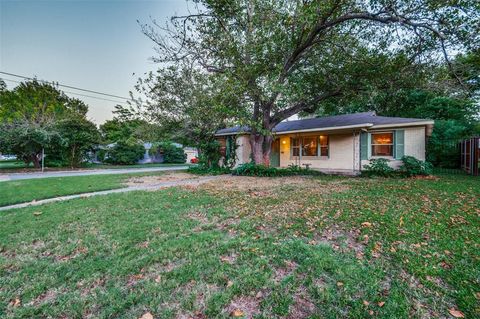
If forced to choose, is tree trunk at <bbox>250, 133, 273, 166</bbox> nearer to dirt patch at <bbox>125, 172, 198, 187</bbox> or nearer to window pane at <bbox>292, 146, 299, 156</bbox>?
window pane at <bbox>292, 146, 299, 156</bbox>

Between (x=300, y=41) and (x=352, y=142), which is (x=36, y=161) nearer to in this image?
(x=300, y=41)

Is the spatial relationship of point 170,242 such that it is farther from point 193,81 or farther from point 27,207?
point 193,81

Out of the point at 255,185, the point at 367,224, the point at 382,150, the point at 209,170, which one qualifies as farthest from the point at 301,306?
the point at 382,150

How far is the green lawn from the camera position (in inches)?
77.1

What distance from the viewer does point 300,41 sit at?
8.84m

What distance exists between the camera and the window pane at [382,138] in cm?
1159

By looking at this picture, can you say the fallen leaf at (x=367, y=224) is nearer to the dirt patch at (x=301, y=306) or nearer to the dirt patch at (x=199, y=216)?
the dirt patch at (x=301, y=306)

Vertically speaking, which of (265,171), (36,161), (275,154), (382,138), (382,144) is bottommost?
(265,171)

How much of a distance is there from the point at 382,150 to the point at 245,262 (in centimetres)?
1217

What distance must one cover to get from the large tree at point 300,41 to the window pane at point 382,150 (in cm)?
382

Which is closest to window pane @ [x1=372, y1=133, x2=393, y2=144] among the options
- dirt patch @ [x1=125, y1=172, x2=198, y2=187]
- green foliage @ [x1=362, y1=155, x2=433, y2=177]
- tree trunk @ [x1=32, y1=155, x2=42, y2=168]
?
green foliage @ [x1=362, y1=155, x2=433, y2=177]

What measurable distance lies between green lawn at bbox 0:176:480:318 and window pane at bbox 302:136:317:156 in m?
8.90

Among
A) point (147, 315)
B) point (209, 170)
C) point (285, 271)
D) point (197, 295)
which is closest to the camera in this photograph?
point (147, 315)

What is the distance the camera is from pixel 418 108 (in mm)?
18344
